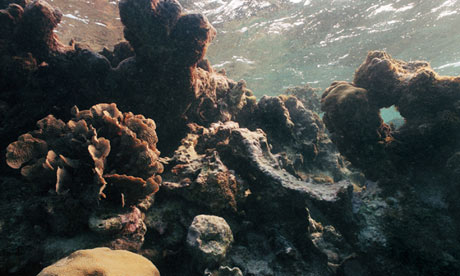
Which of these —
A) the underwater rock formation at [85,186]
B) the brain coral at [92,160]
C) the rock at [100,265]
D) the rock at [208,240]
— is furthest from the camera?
the rock at [208,240]

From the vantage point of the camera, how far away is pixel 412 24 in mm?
14258

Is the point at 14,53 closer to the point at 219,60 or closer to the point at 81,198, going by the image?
the point at 81,198

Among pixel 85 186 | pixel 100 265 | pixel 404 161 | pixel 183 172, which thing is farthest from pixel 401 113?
pixel 85 186

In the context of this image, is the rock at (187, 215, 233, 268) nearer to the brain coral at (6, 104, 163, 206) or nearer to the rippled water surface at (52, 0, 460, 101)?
the brain coral at (6, 104, 163, 206)

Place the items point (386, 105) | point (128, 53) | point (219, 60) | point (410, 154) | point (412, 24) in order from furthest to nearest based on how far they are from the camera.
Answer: point (219, 60) → point (412, 24) → point (128, 53) → point (386, 105) → point (410, 154)

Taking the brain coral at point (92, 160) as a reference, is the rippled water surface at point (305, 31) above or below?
above

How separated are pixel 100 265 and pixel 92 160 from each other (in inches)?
63.4

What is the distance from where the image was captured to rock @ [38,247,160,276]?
2.36m

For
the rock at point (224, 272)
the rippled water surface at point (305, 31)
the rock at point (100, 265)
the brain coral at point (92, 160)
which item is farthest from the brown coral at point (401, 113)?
the rippled water surface at point (305, 31)

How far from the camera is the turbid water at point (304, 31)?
11.5 m

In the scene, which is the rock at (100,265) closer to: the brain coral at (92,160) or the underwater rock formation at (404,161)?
the brain coral at (92,160)

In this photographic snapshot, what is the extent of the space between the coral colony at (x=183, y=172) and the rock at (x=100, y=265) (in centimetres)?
2

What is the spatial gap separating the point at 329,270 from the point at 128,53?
7.41 meters

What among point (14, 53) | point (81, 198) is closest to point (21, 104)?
point (14, 53)
